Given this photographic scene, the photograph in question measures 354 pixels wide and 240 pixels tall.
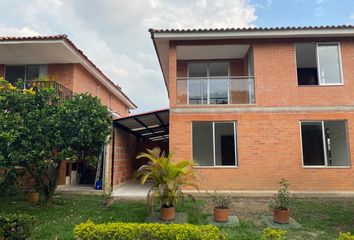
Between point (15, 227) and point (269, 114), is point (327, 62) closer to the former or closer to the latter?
point (269, 114)

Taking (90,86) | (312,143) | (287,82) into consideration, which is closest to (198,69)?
(287,82)

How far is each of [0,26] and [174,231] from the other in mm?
18005

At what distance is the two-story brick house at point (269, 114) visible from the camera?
11820mm

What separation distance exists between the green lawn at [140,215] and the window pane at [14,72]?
283 inches

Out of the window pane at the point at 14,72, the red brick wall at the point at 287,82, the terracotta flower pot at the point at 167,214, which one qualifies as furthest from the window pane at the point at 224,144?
the window pane at the point at 14,72

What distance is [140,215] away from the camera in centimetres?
890

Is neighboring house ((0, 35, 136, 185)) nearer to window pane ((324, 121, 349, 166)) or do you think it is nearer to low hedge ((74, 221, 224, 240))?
low hedge ((74, 221, 224, 240))

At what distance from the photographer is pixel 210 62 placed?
582 inches

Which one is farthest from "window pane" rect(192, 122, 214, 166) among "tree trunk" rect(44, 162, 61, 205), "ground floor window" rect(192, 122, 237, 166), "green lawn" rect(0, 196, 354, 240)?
"tree trunk" rect(44, 162, 61, 205)

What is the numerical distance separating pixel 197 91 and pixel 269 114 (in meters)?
3.34

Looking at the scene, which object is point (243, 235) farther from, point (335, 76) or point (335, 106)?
point (335, 76)

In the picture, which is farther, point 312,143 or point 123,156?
point 123,156

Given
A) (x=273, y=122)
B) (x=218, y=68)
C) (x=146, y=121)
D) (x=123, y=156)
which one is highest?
(x=218, y=68)

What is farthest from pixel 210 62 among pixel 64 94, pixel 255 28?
pixel 64 94
